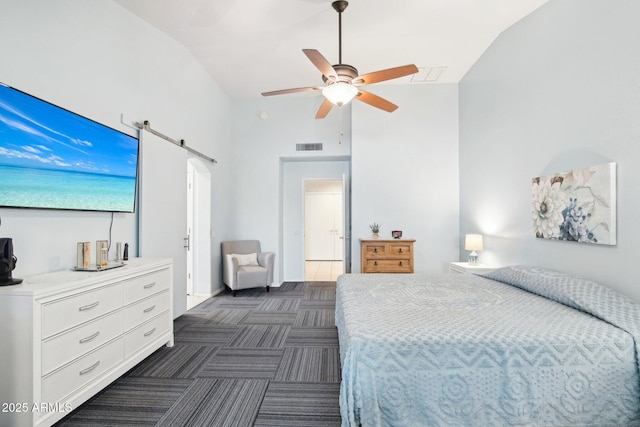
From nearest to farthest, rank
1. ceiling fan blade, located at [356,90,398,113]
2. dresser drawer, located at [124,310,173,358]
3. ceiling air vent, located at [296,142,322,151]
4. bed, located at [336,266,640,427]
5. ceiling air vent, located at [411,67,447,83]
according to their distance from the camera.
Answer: bed, located at [336,266,640,427], dresser drawer, located at [124,310,173,358], ceiling fan blade, located at [356,90,398,113], ceiling air vent, located at [411,67,447,83], ceiling air vent, located at [296,142,322,151]

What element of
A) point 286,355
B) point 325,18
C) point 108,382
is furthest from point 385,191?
point 108,382

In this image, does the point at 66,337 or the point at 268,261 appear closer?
the point at 66,337

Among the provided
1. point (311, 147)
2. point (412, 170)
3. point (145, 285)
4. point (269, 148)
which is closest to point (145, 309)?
point (145, 285)

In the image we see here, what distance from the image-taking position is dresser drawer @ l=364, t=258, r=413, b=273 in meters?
4.56

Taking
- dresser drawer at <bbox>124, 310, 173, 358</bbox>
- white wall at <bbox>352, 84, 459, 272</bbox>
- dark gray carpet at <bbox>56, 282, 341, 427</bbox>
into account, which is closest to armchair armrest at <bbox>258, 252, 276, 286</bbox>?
dark gray carpet at <bbox>56, 282, 341, 427</bbox>

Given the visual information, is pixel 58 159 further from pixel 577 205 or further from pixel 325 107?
pixel 577 205

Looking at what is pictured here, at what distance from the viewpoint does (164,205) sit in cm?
340

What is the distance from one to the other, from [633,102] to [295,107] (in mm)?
4647

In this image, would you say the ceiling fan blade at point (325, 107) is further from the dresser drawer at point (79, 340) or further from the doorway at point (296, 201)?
the dresser drawer at point (79, 340)

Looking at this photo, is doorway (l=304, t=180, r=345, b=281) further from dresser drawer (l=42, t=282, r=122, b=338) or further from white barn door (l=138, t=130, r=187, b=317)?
dresser drawer (l=42, t=282, r=122, b=338)

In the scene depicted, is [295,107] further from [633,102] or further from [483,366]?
[483,366]

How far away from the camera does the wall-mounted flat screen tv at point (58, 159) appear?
1.79 metres

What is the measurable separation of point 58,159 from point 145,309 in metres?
1.32

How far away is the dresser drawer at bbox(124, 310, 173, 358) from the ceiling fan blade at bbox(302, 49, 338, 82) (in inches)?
102
